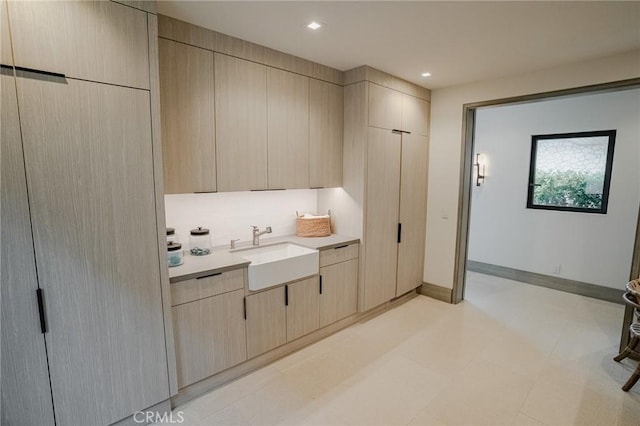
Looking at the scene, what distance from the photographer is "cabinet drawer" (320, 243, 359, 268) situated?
299 cm

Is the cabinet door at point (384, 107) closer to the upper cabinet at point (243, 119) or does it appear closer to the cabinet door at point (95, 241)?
the upper cabinet at point (243, 119)

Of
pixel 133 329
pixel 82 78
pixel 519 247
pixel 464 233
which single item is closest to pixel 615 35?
pixel 464 233

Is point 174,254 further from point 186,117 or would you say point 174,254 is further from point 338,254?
point 338,254

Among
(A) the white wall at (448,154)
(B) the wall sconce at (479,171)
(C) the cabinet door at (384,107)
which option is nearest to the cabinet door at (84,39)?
(C) the cabinet door at (384,107)

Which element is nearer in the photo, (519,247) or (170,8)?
(170,8)

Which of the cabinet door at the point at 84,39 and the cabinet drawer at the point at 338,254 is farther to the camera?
the cabinet drawer at the point at 338,254

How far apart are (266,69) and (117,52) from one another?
121 cm

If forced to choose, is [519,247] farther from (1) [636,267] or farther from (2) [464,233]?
(1) [636,267]

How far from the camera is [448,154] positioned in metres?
3.86

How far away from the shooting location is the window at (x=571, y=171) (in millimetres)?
3961

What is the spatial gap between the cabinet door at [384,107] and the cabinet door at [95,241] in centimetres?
211

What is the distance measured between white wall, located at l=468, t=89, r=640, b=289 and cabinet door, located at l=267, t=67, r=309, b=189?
→ 10.2ft

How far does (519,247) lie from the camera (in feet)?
15.5

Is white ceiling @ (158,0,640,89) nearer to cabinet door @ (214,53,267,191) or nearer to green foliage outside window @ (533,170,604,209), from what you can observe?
cabinet door @ (214,53,267,191)
